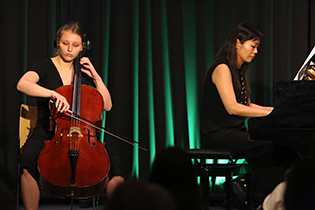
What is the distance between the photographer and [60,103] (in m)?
2.48

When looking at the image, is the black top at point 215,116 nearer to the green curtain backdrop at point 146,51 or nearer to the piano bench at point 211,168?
the piano bench at point 211,168

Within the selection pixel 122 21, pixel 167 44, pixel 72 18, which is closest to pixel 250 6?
pixel 167 44

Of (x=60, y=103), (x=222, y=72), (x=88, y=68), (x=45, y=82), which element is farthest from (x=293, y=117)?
(x=45, y=82)

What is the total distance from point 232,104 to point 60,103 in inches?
42.0

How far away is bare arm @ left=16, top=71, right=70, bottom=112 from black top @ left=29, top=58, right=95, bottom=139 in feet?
0.18

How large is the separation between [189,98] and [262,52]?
0.76 m

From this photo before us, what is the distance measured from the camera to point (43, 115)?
9.19 ft

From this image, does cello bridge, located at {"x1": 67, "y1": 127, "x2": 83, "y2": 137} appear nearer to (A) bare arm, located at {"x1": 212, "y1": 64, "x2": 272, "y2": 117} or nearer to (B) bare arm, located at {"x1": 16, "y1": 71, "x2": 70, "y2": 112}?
(B) bare arm, located at {"x1": 16, "y1": 71, "x2": 70, "y2": 112}

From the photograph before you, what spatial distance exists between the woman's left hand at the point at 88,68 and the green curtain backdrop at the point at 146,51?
2.40 feet

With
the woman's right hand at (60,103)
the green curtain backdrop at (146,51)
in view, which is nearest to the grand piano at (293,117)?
the woman's right hand at (60,103)

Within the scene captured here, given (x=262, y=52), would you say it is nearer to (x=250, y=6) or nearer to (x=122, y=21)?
(x=250, y=6)

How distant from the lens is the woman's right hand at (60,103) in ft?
8.13

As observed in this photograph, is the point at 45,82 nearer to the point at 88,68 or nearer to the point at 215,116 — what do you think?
the point at 88,68

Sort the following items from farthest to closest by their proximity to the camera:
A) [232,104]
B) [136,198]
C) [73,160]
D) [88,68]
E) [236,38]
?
[88,68]
[236,38]
[232,104]
[73,160]
[136,198]
